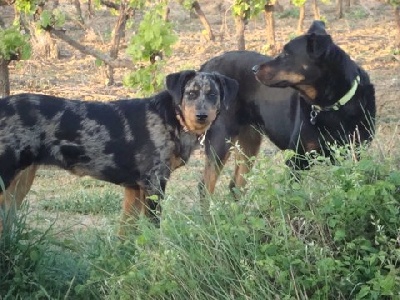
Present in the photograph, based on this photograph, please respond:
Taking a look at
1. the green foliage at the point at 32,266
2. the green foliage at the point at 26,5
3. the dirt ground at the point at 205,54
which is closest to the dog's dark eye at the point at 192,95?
the green foliage at the point at 32,266

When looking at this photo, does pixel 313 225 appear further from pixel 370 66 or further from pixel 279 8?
pixel 279 8

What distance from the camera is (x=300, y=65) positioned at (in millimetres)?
7297

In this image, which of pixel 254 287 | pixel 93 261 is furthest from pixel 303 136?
pixel 254 287

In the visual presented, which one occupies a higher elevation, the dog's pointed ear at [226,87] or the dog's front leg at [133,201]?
the dog's pointed ear at [226,87]

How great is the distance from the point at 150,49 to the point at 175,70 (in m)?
5.46

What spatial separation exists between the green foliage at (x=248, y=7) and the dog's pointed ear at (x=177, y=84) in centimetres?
893

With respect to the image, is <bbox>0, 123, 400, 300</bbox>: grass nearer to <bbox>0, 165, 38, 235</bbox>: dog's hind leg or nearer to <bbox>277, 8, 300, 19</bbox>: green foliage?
<bbox>0, 165, 38, 235</bbox>: dog's hind leg

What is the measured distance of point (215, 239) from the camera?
4910mm

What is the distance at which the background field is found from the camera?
21.3 feet

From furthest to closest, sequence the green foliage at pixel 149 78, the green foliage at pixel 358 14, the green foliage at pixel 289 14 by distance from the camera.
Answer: the green foliage at pixel 289 14
the green foliage at pixel 358 14
the green foliage at pixel 149 78

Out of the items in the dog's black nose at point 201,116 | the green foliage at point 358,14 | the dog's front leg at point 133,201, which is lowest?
the green foliage at point 358,14

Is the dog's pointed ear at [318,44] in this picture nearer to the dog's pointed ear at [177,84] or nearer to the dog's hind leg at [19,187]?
the dog's pointed ear at [177,84]

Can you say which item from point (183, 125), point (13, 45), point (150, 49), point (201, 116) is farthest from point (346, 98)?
point (13, 45)

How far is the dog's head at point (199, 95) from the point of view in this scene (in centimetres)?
728
